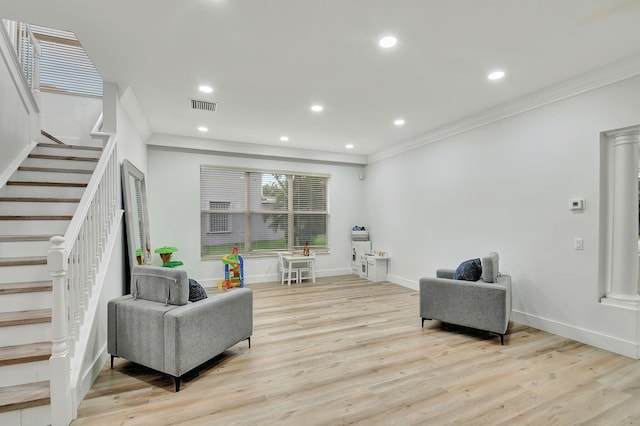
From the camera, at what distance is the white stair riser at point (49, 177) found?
3340 mm

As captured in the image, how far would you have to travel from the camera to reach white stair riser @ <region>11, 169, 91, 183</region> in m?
3.34

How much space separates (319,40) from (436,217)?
12.1ft

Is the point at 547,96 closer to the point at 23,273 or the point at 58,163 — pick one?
the point at 23,273

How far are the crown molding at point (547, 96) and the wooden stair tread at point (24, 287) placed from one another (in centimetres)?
527

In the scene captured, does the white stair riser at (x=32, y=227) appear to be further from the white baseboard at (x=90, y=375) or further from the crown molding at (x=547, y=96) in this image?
the crown molding at (x=547, y=96)

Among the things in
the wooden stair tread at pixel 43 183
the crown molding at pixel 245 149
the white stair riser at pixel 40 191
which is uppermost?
the crown molding at pixel 245 149

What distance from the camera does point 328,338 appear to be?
11.3ft

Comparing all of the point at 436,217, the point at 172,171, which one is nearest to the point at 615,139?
the point at 436,217

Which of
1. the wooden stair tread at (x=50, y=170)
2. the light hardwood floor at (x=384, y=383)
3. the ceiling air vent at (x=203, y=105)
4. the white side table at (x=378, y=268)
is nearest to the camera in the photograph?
the light hardwood floor at (x=384, y=383)

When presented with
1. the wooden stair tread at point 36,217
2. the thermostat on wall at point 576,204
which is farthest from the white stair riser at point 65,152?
the thermostat on wall at point 576,204

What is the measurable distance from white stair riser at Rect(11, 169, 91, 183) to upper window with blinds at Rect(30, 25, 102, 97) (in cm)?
191

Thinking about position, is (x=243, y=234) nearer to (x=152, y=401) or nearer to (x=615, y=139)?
(x=152, y=401)

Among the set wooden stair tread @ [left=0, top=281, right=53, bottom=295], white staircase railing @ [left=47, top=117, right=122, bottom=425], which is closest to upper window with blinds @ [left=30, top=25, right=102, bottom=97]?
white staircase railing @ [left=47, top=117, right=122, bottom=425]

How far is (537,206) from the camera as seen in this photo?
3.73 m
